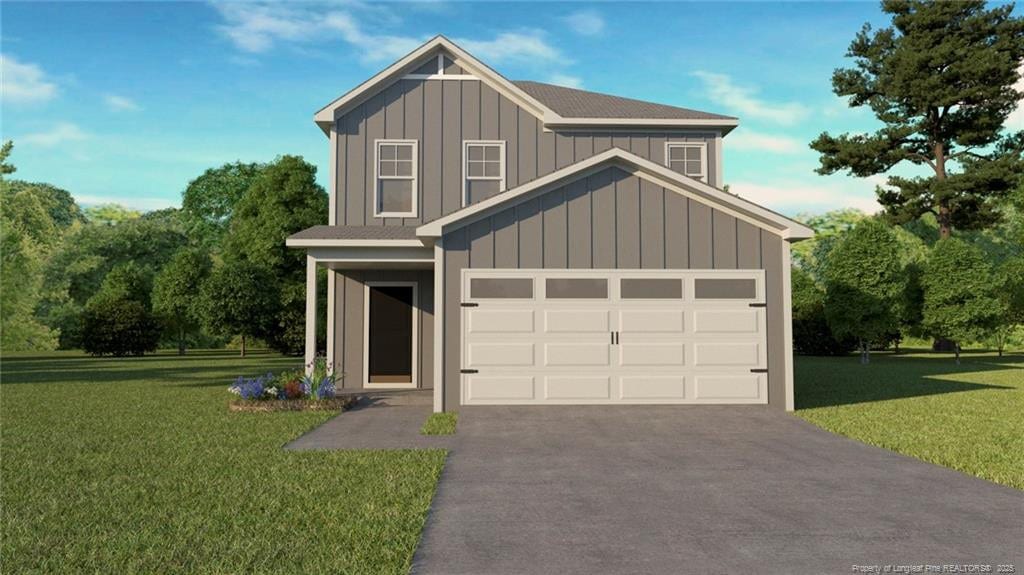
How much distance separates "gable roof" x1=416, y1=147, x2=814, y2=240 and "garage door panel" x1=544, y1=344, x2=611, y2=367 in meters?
2.57

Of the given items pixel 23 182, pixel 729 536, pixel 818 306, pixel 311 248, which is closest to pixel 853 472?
pixel 729 536

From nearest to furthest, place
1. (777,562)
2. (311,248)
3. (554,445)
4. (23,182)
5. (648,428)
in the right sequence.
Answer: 1. (777,562)
2. (554,445)
3. (648,428)
4. (311,248)
5. (23,182)

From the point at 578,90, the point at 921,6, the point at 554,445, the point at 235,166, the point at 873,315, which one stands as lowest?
the point at 554,445

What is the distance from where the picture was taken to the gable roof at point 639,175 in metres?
12.0

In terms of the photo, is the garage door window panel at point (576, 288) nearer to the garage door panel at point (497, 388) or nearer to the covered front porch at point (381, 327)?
the garage door panel at point (497, 388)

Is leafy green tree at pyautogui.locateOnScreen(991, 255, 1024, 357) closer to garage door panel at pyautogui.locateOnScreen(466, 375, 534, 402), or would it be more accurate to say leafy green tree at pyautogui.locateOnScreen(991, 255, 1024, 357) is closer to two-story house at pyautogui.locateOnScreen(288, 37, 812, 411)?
two-story house at pyautogui.locateOnScreen(288, 37, 812, 411)

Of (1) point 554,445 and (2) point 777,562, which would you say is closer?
(2) point 777,562

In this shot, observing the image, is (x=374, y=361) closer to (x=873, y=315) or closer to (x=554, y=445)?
(x=554, y=445)

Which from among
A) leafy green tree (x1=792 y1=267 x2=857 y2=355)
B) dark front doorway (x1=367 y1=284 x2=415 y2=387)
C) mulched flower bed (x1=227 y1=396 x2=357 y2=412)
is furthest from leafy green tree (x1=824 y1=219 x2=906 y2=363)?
mulched flower bed (x1=227 y1=396 x2=357 y2=412)

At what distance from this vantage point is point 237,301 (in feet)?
107

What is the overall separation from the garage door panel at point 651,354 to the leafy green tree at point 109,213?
7752cm

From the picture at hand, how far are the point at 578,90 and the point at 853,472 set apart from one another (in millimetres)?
13601

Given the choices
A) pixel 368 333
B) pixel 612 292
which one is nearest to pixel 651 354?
pixel 612 292

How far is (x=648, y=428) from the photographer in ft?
35.5
